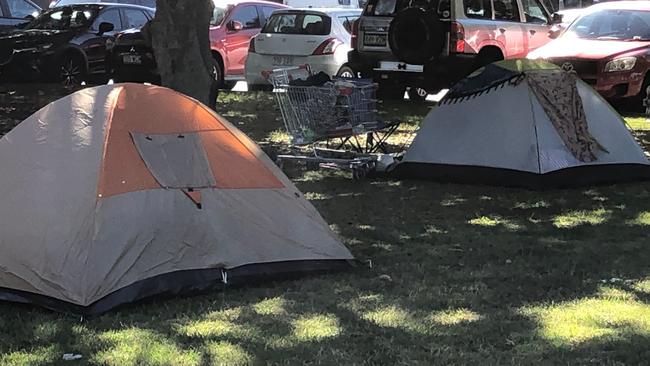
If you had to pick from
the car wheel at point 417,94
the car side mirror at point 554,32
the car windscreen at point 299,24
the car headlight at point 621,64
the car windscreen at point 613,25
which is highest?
the car windscreen at point 299,24

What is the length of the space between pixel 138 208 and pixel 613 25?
32.1ft

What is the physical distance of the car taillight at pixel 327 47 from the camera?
13.4 meters

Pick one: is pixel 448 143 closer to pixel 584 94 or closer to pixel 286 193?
pixel 584 94

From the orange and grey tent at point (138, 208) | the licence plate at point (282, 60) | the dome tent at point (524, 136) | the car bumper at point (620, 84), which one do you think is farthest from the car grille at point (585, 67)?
the orange and grey tent at point (138, 208)

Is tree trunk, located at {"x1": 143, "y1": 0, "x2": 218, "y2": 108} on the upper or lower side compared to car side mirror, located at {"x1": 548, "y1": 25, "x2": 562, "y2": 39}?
upper

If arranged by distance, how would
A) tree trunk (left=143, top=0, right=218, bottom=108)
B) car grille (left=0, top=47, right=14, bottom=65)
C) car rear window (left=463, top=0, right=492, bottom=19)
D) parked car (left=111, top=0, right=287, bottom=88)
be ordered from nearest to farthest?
tree trunk (left=143, top=0, right=218, bottom=108) → car rear window (left=463, top=0, right=492, bottom=19) → car grille (left=0, top=47, right=14, bottom=65) → parked car (left=111, top=0, right=287, bottom=88)

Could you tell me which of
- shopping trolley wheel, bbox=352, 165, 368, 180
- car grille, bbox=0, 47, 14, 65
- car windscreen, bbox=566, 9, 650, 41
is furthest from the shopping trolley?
car grille, bbox=0, 47, 14, 65

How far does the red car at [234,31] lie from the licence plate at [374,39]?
2.73m

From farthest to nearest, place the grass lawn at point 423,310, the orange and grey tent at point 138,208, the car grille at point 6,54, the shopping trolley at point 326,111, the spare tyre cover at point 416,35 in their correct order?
the car grille at point 6,54 < the spare tyre cover at point 416,35 < the shopping trolley at point 326,111 < the orange and grey tent at point 138,208 < the grass lawn at point 423,310

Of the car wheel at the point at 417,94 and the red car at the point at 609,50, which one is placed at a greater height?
the red car at the point at 609,50

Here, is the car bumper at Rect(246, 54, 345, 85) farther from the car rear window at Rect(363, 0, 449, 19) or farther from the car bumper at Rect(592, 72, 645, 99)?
the car bumper at Rect(592, 72, 645, 99)

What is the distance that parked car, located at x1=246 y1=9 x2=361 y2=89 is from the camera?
13375 millimetres

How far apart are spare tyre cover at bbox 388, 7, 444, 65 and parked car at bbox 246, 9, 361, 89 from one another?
1546mm

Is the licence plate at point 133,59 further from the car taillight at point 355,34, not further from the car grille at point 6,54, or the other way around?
the car taillight at point 355,34
